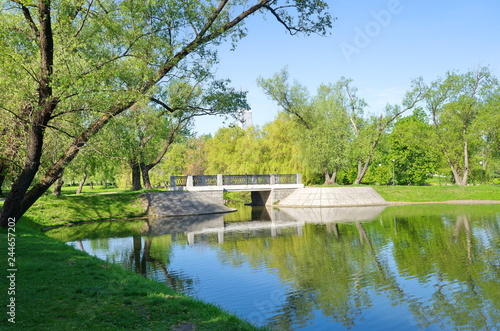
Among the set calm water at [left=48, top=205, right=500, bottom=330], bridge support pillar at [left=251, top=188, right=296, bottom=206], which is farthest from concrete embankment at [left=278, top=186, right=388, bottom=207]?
calm water at [left=48, top=205, right=500, bottom=330]

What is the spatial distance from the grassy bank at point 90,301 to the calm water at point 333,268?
5.69ft

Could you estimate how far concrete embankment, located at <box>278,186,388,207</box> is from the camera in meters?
A: 40.7

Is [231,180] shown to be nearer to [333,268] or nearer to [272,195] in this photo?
[272,195]

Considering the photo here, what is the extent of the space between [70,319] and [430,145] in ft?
169

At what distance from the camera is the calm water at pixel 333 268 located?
877cm

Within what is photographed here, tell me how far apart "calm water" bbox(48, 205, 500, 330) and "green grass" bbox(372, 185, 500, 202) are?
57.9ft

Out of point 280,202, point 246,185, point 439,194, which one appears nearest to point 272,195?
point 280,202

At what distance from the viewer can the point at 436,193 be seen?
43.8 metres

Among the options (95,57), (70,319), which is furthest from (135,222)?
(70,319)

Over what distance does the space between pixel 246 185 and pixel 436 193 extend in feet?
68.0

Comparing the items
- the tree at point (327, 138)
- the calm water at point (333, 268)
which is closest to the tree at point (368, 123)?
the tree at point (327, 138)

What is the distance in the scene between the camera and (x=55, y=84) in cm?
1291

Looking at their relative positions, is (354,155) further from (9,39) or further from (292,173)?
(9,39)

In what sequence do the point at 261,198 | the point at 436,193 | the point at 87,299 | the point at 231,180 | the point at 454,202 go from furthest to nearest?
the point at 261,198
the point at 436,193
the point at 231,180
the point at 454,202
the point at 87,299
